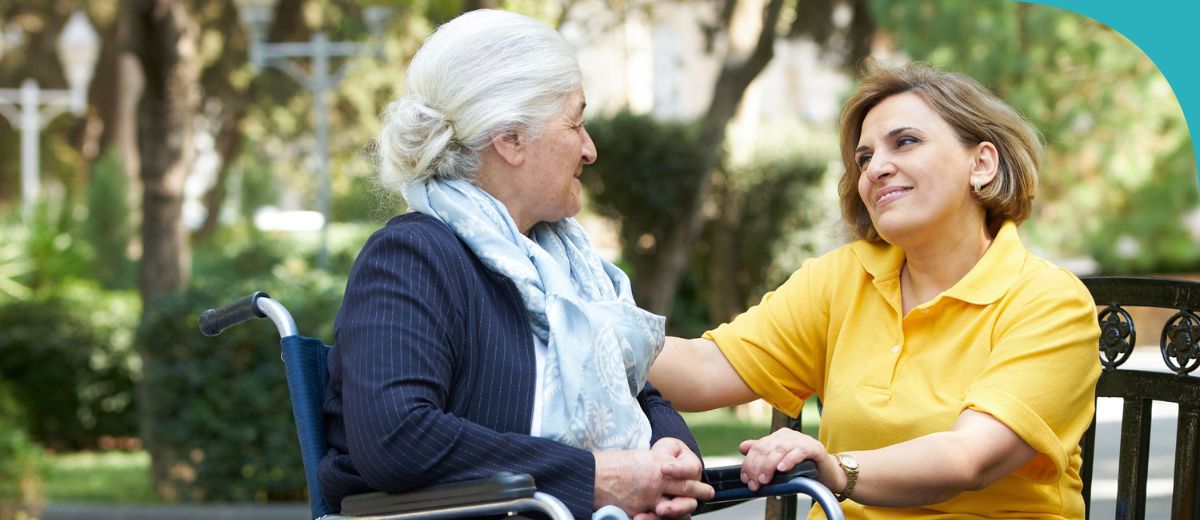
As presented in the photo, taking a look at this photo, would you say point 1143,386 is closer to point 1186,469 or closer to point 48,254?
point 1186,469

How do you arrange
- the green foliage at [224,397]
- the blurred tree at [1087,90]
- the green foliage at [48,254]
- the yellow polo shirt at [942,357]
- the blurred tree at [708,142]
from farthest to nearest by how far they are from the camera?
the blurred tree at [1087,90] < the green foliage at [48,254] < the blurred tree at [708,142] < the green foliage at [224,397] < the yellow polo shirt at [942,357]

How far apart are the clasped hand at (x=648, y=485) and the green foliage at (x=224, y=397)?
548cm

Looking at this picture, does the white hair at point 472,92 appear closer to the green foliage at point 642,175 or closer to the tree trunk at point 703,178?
the tree trunk at point 703,178

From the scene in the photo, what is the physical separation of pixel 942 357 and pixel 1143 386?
57 centimetres

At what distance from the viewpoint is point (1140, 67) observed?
1466 centimetres

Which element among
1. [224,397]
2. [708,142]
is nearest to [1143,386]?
[224,397]

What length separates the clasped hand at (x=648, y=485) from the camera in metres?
2.38

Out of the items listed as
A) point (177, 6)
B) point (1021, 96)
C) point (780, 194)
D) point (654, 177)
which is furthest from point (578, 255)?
point (1021, 96)

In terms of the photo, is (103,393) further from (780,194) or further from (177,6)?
(780,194)

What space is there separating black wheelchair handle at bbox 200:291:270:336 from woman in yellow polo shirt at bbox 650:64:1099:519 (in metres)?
0.85

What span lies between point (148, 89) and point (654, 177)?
4563 millimetres

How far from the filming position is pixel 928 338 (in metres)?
2.80

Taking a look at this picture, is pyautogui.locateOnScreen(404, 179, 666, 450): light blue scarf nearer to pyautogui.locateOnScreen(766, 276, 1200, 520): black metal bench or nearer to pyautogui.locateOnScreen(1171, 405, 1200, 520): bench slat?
pyautogui.locateOnScreen(766, 276, 1200, 520): black metal bench

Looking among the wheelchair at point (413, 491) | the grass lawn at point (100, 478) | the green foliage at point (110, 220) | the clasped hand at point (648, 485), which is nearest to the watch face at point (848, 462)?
the wheelchair at point (413, 491)
